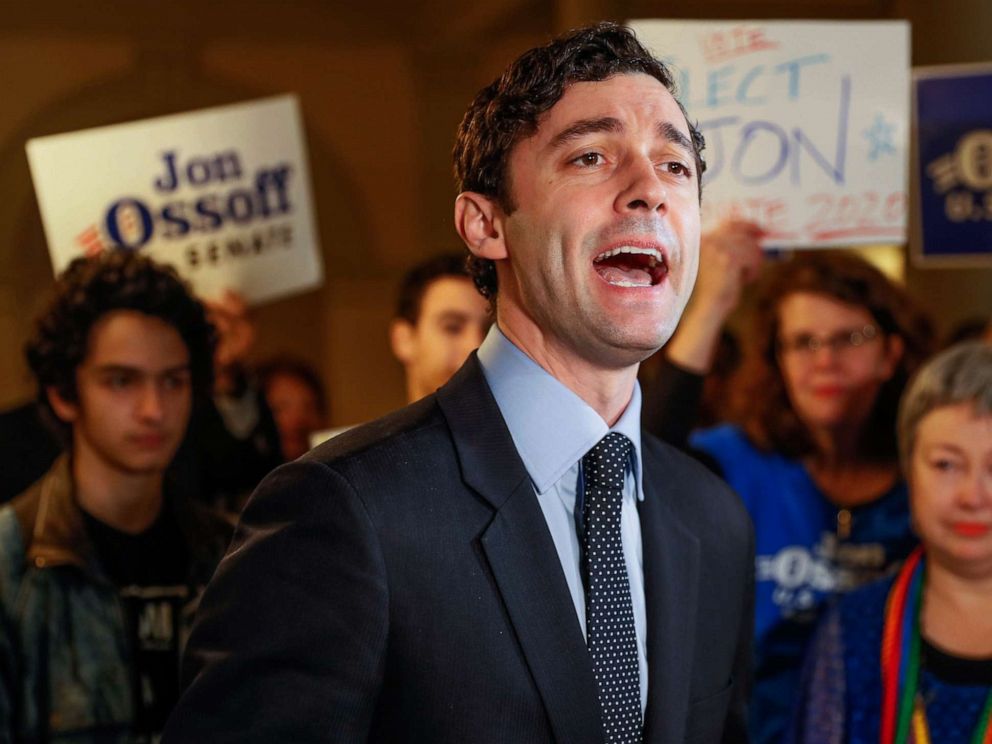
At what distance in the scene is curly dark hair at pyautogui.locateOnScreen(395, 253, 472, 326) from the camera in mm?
2881

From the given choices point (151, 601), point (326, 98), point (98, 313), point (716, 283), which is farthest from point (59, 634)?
point (326, 98)

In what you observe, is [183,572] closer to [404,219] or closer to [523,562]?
[523,562]

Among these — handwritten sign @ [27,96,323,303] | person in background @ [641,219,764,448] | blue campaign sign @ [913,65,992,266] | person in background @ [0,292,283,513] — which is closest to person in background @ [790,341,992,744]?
person in background @ [641,219,764,448]

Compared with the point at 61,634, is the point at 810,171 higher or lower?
higher

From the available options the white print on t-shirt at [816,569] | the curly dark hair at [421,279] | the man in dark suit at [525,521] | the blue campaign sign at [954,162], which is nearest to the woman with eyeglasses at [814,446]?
the white print on t-shirt at [816,569]

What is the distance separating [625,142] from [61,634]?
4.01ft

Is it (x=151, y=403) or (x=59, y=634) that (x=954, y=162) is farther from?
(x=59, y=634)

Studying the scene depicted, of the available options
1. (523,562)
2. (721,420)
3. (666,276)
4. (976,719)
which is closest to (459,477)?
(523,562)

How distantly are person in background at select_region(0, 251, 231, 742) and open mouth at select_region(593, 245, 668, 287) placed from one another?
1.03 m

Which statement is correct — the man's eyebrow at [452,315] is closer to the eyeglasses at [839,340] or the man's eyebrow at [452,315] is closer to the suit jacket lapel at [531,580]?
the eyeglasses at [839,340]

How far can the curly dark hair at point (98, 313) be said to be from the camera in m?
2.33

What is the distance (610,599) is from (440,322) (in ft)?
4.76

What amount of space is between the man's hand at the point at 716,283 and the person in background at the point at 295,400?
7.78 feet

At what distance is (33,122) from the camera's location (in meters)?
7.04
